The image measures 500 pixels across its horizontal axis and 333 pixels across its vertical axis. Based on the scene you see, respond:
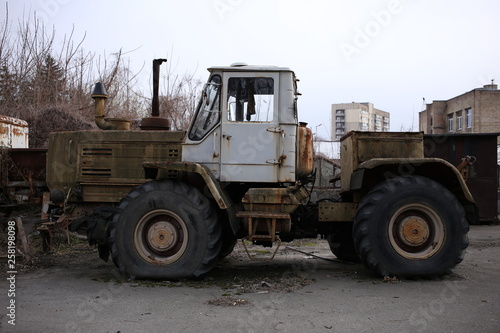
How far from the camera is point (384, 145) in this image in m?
7.34

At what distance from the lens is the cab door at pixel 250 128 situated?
6.85 m

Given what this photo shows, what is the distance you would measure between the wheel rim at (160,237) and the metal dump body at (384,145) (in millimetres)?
2775

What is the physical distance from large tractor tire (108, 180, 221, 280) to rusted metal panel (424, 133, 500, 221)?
1078 centimetres

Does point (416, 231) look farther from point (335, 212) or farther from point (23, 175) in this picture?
point (23, 175)

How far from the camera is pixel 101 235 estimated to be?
699cm

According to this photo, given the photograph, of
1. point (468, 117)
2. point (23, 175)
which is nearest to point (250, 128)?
point (23, 175)

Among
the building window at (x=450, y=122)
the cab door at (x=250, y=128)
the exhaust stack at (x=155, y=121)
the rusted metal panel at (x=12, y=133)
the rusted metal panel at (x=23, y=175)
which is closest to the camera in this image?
the cab door at (x=250, y=128)

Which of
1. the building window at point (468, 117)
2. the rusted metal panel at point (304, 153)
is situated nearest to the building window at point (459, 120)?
the building window at point (468, 117)

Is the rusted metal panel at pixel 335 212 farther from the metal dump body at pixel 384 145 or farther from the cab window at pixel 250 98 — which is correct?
the cab window at pixel 250 98

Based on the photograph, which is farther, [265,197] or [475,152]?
[475,152]

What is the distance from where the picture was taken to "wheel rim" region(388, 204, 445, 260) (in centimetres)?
669

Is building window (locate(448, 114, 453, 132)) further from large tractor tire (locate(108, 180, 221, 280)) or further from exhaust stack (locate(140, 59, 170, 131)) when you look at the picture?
large tractor tire (locate(108, 180, 221, 280))

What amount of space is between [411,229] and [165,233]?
11.2 ft

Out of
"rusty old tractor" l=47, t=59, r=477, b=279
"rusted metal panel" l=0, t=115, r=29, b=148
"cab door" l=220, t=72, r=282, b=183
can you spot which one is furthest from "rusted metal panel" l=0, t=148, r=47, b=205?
"cab door" l=220, t=72, r=282, b=183
